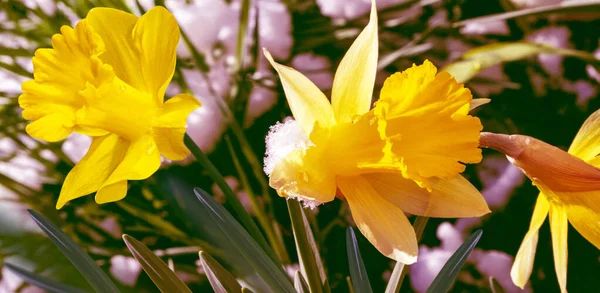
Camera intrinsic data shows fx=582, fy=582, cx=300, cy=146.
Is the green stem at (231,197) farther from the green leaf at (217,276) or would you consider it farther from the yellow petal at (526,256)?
the yellow petal at (526,256)

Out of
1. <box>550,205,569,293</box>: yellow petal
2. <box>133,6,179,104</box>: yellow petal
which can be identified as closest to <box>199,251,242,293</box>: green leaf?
<box>133,6,179,104</box>: yellow petal

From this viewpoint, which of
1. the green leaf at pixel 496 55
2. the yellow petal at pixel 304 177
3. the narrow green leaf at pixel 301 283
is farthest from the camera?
the green leaf at pixel 496 55

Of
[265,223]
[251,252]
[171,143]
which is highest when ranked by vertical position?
[171,143]

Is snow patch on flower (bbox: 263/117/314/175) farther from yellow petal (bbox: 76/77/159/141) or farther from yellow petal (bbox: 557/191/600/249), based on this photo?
yellow petal (bbox: 557/191/600/249)

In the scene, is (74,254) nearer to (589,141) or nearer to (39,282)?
(39,282)

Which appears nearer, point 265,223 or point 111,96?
point 111,96

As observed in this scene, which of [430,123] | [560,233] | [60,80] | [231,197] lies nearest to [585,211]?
[560,233]

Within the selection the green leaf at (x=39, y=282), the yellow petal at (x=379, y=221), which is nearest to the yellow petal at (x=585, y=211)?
the yellow petal at (x=379, y=221)
